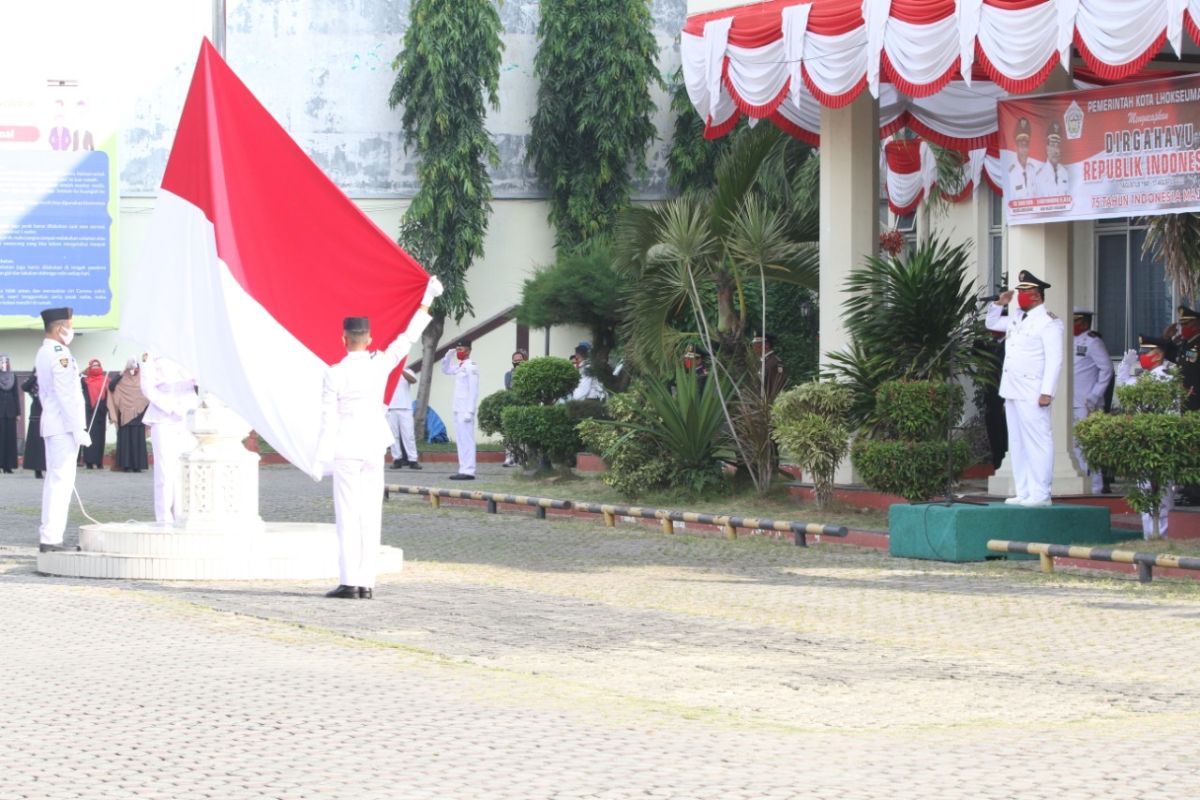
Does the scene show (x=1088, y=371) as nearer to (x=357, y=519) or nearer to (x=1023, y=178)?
(x=1023, y=178)

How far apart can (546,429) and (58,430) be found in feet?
27.0

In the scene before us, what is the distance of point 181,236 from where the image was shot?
49.1 ft

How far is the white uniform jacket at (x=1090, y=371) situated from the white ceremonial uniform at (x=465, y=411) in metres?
9.19

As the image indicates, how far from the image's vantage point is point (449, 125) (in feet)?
115

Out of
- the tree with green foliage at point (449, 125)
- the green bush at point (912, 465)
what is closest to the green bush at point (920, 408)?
the green bush at point (912, 465)

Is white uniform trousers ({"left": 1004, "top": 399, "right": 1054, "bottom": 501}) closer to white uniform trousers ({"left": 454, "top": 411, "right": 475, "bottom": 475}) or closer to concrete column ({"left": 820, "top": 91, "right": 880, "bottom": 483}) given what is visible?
concrete column ({"left": 820, "top": 91, "right": 880, "bottom": 483})

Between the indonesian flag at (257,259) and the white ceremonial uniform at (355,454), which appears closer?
the white ceremonial uniform at (355,454)

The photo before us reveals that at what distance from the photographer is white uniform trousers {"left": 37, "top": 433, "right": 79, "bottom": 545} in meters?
15.3

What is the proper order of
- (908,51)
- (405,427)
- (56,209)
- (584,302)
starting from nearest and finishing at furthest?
(908,51) < (584,302) < (405,427) < (56,209)

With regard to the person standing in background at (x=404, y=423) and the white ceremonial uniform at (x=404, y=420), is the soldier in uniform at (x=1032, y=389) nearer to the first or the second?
the person standing in background at (x=404, y=423)

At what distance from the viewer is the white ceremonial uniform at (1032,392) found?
1556 cm

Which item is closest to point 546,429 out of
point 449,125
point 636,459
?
point 636,459

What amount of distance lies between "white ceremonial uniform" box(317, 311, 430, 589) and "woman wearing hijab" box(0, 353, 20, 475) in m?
18.8

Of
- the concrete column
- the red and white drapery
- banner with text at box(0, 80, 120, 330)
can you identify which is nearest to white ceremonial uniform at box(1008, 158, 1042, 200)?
the red and white drapery
